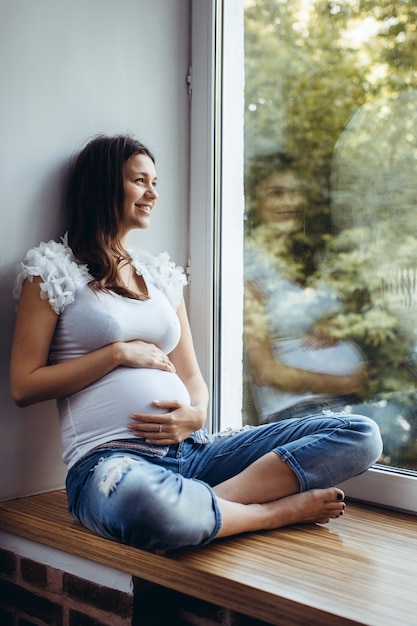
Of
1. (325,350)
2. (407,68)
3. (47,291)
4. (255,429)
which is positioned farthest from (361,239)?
(47,291)

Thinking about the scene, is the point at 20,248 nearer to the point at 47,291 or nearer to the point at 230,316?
the point at 47,291

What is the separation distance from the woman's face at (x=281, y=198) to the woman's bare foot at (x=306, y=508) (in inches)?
34.1

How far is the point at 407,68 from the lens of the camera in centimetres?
192

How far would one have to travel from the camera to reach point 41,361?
181 cm

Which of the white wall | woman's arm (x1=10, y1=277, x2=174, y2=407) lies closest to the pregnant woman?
woman's arm (x1=10, y1=277, x2=174, y2=407)

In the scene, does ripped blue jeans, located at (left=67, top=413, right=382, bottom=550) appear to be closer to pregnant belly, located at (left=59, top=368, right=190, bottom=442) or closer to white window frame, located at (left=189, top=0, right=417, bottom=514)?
pregnant belly, located at (left=59, top=368, right=190, bottom=442)

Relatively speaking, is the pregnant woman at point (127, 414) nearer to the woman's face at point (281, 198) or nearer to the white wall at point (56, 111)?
the white wall at point (56, 111)

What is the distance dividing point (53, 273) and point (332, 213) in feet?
2.82

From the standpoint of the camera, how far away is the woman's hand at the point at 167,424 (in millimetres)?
1783

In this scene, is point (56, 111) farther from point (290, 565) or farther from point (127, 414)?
point (290, 565)

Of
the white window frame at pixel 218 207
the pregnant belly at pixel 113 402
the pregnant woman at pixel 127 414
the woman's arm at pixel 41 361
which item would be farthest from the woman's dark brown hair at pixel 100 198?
the white window frame at pixel 218 207

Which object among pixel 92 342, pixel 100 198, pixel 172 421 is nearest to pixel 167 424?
pixel 172 421

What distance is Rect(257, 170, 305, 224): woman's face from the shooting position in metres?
2.21

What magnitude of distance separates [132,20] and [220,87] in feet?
1.22
